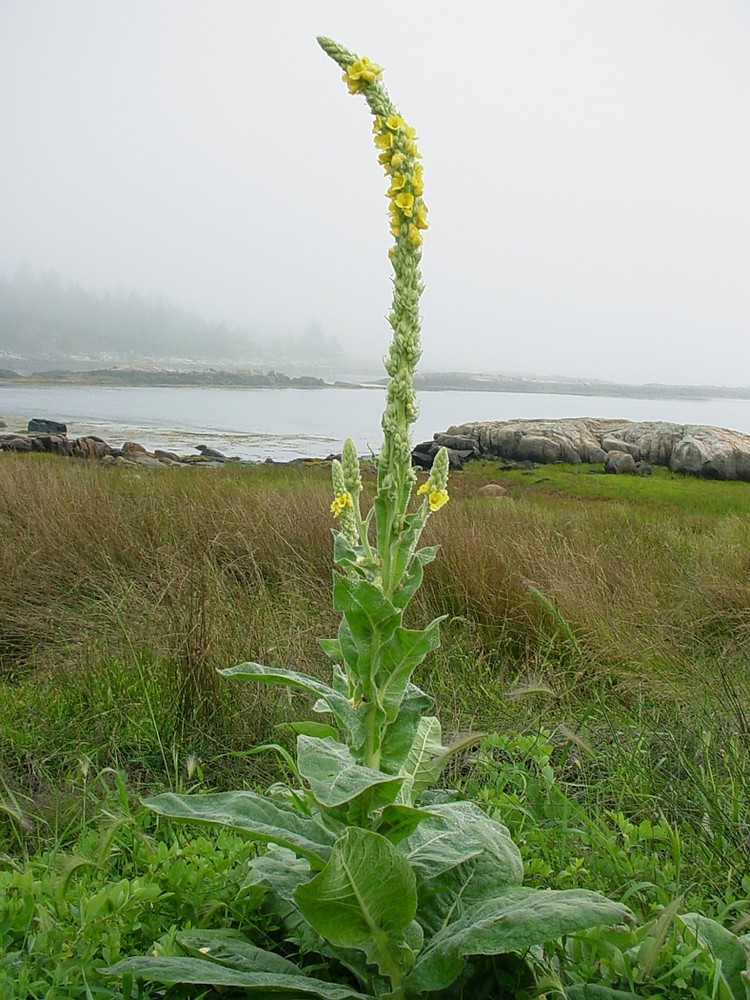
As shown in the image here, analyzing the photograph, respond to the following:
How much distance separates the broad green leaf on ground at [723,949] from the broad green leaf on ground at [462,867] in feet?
1.35

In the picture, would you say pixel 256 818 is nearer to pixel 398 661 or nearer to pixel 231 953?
pixel 231 953

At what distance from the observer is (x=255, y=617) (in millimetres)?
5043

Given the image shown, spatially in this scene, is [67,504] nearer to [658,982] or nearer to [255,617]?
[255,617]

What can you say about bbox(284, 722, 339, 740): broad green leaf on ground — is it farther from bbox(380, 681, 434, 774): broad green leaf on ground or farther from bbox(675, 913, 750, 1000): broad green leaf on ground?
bbox(675, 913, 750, 1000): broad green leaf on ground

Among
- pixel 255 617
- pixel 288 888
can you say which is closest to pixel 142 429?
pixel 255 617

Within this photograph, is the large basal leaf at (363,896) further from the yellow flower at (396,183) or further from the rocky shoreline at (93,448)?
the rocky shoreline at (93,448)

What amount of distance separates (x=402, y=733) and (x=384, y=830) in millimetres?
210

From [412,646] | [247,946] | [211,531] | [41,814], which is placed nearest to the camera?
[412,646]

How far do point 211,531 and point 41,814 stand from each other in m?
4.39

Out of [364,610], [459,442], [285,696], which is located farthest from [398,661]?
[459,442]

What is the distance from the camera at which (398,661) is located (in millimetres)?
1678

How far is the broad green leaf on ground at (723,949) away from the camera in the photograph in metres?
1.71

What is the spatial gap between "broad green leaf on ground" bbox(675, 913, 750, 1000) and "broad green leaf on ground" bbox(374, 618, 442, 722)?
2.80 ft

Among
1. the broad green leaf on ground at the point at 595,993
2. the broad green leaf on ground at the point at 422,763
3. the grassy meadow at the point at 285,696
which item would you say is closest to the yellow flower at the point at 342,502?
the broad green leaf on ground at the point at 422,763
